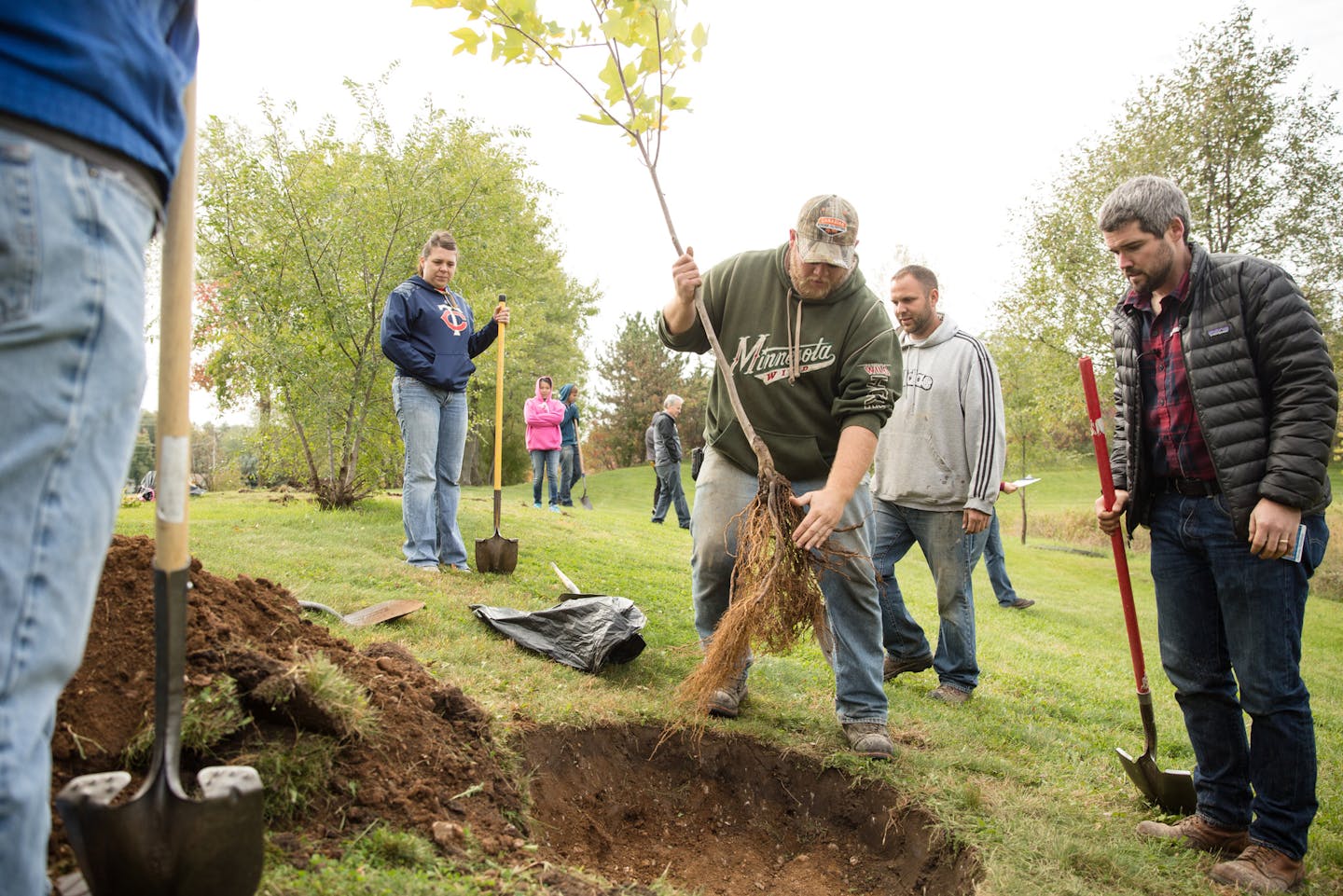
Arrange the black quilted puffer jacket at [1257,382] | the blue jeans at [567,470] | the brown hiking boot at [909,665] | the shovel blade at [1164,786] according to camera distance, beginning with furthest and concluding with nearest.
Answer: the blue jeans at [567,470] → the brown hiking boot at [909,665] → the shovel blade at [1164,786] → the black quilted puffer jacket at [1257,382]

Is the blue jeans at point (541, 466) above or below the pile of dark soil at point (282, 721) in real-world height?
above

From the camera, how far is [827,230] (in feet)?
12.1

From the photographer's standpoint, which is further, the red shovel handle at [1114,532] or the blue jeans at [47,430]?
the red shovel handle at [1114,532]

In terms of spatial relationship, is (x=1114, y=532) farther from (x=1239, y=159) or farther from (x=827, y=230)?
(x=1239, y=159)

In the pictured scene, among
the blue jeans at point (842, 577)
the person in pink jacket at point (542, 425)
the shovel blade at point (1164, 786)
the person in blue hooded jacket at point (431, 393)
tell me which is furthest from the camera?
the person in pink jacket at point (542, 425)

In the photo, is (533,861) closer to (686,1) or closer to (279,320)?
(686,1)

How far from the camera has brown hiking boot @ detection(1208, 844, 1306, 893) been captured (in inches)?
116

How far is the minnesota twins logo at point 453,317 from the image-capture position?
6445mm

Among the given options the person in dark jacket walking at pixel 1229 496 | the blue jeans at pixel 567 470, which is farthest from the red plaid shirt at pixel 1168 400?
the blue jeans at pixel 567 470

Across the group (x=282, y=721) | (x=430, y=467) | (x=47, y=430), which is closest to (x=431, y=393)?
(x=430, y=467)

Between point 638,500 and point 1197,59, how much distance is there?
17681mm

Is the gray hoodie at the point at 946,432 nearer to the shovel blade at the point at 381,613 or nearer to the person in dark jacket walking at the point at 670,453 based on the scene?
the shovel blade at the point at 381,613

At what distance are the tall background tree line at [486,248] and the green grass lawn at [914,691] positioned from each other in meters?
1.45

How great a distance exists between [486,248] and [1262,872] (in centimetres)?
998
